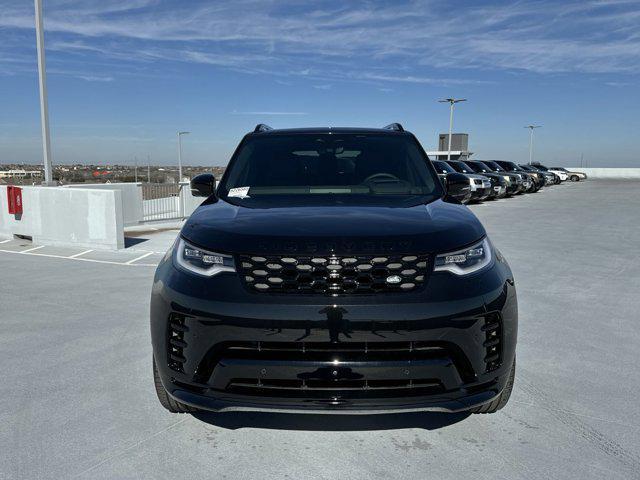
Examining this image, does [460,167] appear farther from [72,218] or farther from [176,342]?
[176,342]

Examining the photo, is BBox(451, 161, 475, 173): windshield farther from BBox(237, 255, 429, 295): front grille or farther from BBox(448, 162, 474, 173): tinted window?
BBox(237, 255, 429, 295): front grille

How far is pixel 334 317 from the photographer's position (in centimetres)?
254

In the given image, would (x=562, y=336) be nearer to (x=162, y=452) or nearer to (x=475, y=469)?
(x=475, y=469)

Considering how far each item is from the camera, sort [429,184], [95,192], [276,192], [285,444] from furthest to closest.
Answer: [95,192] → [429,184] → [276,192] → [285,444]

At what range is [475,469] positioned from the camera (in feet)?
9.10

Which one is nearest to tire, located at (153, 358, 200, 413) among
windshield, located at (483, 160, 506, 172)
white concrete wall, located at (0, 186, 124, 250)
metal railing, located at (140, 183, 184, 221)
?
white concrete wall, located at (0, 186, 124, 250)

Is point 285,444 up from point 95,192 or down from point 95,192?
down

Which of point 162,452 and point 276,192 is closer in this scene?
point 162,452

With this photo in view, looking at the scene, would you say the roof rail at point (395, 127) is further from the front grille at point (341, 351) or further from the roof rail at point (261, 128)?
the front grille at point (341, 351)

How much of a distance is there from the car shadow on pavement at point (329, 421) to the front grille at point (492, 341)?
71 cm

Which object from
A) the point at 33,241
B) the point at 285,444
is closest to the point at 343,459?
the point at 285,444

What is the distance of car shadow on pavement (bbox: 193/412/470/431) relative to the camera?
10.4 ft

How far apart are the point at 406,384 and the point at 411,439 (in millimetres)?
662

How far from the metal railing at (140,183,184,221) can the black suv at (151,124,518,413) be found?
13331 mm
